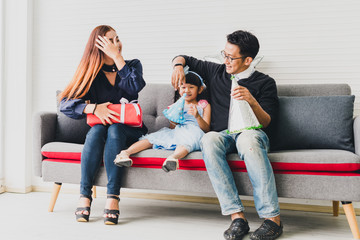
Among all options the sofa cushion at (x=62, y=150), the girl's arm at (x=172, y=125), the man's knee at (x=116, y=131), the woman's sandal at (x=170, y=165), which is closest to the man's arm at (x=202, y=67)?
the girl's arm at (x=172, y=125)

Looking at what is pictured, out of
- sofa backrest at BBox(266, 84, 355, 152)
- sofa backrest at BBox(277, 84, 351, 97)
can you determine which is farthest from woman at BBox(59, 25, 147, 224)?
sofa backrest at BBox(277, 84, 351, 97)

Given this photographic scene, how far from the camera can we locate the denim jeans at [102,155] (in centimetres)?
190

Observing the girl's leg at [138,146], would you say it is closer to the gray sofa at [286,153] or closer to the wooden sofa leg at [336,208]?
the gray sofa at [286,153]

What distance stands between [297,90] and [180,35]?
108 centimetres

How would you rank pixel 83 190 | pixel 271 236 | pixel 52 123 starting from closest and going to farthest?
pixel 271 236
pixel 83 190
pixel 52 123

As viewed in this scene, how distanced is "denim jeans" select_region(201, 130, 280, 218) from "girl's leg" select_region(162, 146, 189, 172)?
131 mm

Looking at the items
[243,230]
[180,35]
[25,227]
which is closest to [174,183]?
[243,230]

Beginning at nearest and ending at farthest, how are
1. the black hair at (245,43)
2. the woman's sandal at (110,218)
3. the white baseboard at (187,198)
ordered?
the woman's sandal at (110,218)
the black hair at (245,43)
the white baseboard at (187,198)

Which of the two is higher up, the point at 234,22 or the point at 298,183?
the point at 234,22

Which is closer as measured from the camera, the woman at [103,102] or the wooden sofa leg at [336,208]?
the woman at [103,102]

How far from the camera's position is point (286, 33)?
2.55 m

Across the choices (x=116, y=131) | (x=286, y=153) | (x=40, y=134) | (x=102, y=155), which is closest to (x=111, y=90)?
(x=116, y=131)

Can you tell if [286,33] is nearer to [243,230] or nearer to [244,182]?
[244,182]

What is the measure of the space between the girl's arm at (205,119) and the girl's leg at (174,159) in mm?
236
